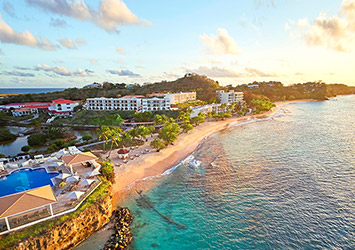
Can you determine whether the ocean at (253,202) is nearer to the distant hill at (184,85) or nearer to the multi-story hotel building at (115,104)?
the multi-story hotel building at (115,104)

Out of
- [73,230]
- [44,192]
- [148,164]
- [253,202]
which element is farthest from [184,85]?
[73,230]

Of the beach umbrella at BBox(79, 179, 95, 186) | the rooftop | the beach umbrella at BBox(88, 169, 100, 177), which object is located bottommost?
the beach umbrella at BBox(79, 179, 95, 186)

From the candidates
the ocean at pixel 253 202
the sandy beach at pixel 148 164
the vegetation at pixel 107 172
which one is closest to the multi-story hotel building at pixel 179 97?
the sandy beach at pixel 148 164

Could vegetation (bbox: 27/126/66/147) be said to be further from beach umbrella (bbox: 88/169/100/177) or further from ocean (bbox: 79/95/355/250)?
ocean (bbox: 79/95/355/250)

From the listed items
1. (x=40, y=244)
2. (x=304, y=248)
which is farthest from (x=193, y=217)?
(x=40, y=244)

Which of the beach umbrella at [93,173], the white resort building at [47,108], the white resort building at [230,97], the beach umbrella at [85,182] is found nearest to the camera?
the beach umbrella at [85,182]

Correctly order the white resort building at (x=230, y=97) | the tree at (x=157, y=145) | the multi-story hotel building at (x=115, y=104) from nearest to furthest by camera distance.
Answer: the tree at (x=157, y=145) < the multi-story hotel building at (x=115, y=104) < the white resort building at (x=230, y=97)

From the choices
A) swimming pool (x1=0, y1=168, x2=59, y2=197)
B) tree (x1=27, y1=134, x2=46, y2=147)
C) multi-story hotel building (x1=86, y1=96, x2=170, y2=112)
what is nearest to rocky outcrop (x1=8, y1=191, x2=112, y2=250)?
swimming pool (x1=0, y1=168, x2=59, y2=197)

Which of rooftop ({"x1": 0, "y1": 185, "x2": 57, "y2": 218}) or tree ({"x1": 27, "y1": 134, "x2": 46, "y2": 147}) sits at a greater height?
rooftop ({"x1": 0, "y1": 185, "x2": 57, "y2": 218})

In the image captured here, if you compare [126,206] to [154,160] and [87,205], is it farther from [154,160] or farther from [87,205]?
[154,160]
